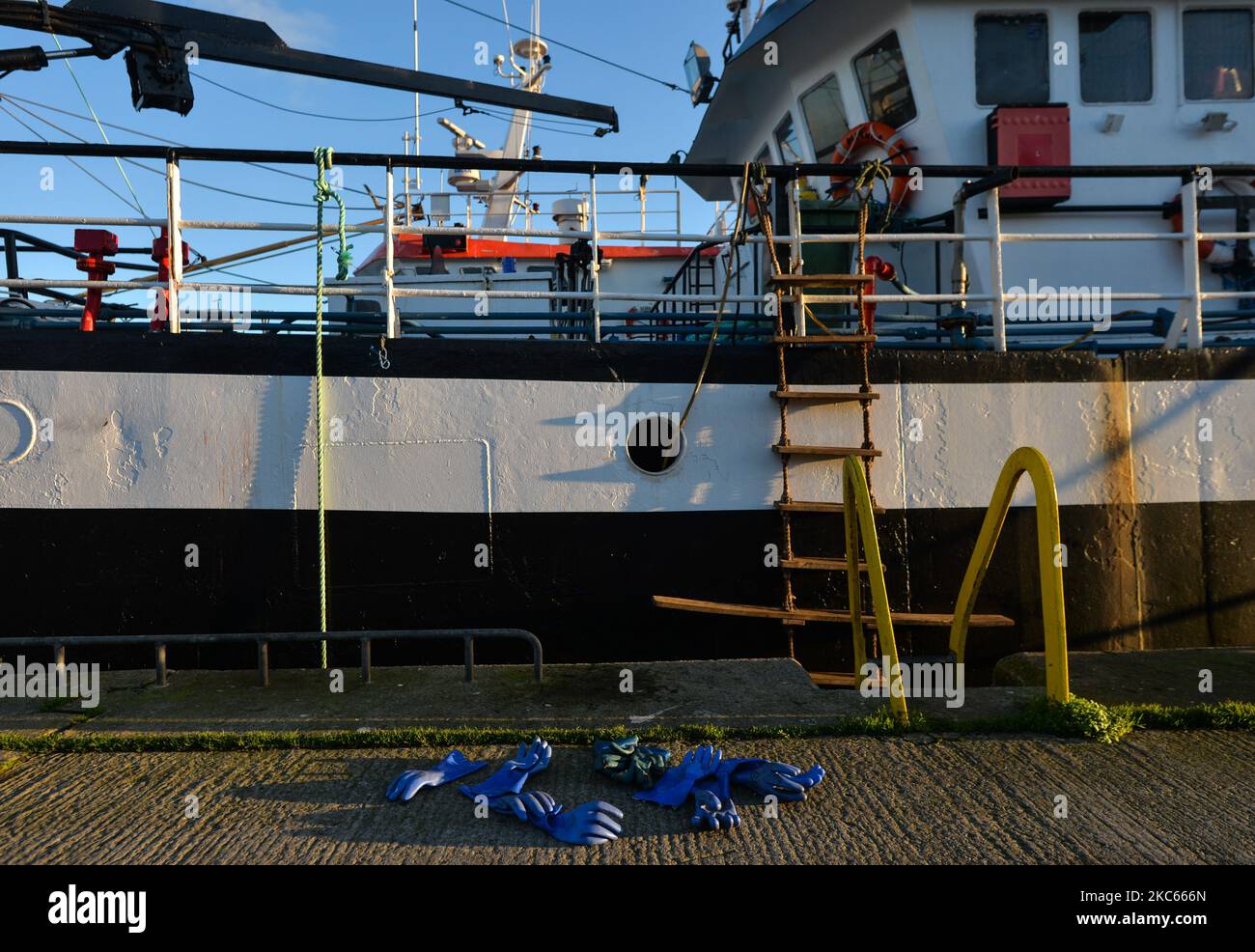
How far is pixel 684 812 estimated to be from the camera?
9.57ft

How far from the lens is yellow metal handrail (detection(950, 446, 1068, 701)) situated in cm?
337

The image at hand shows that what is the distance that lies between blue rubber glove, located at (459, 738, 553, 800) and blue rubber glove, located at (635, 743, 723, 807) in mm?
407

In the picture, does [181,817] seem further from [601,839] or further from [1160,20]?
[1160,20]

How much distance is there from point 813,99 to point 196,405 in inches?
235

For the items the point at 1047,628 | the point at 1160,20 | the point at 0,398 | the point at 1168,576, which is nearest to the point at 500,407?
the point at 0,398

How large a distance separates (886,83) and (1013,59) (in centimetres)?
95

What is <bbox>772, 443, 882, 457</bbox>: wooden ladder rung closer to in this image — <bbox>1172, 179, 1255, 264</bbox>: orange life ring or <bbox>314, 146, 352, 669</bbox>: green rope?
<bbox>314, 146, 352, 669</bbox>: green rope

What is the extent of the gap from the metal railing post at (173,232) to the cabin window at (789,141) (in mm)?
5621

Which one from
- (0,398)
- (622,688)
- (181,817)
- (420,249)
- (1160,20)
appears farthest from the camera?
(420,249)

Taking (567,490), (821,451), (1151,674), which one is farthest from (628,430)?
(1151,674)

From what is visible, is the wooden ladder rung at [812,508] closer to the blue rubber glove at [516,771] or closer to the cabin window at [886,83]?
the blue rubber glove at [516,771]

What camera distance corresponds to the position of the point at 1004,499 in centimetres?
382

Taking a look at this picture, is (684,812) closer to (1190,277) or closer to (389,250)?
(389,250)
